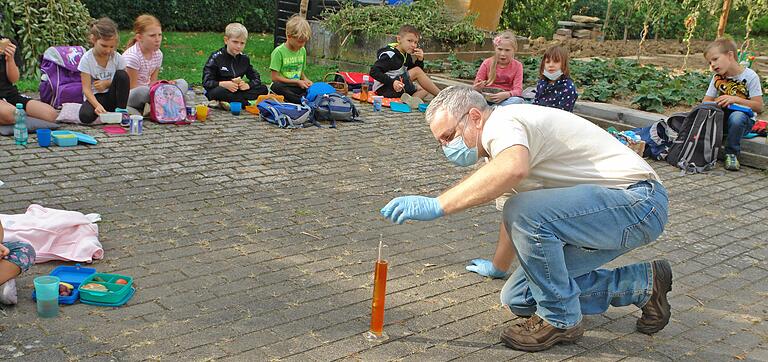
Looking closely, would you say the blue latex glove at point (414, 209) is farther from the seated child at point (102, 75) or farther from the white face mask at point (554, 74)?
the white face mask at point (554, 74)

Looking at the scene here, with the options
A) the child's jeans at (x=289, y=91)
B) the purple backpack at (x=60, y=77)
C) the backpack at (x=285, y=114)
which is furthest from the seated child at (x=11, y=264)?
the child's jeans at (x=289, y=91)

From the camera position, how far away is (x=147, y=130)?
24.7ft

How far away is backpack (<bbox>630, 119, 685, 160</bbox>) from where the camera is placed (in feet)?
25.7

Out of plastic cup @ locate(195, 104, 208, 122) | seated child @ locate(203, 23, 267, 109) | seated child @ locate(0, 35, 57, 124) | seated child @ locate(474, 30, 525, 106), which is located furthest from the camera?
seated child @ locate(474, 30, 525, 106)

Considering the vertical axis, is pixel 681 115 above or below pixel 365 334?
above

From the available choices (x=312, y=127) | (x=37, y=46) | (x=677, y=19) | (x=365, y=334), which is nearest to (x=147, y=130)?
(x=312, y=127)

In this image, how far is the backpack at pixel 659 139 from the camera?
25.7ft

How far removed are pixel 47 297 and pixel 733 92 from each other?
6486 millimetres

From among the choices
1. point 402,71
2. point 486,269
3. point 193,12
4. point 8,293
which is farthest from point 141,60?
point 193,12

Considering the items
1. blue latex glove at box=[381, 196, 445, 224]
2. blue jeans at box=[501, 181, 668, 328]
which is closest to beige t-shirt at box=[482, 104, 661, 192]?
blue jeans at box=[501, 181, 668, 328]

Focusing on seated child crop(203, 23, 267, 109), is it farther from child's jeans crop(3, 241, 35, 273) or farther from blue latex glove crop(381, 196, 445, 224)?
blue latex glove crop(381, 196, 445, 224)

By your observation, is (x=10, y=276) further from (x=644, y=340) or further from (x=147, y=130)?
(x=147, y=130)

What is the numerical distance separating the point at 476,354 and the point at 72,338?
180 centimetres

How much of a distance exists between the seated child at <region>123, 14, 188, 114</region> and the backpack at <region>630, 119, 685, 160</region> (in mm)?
4585
